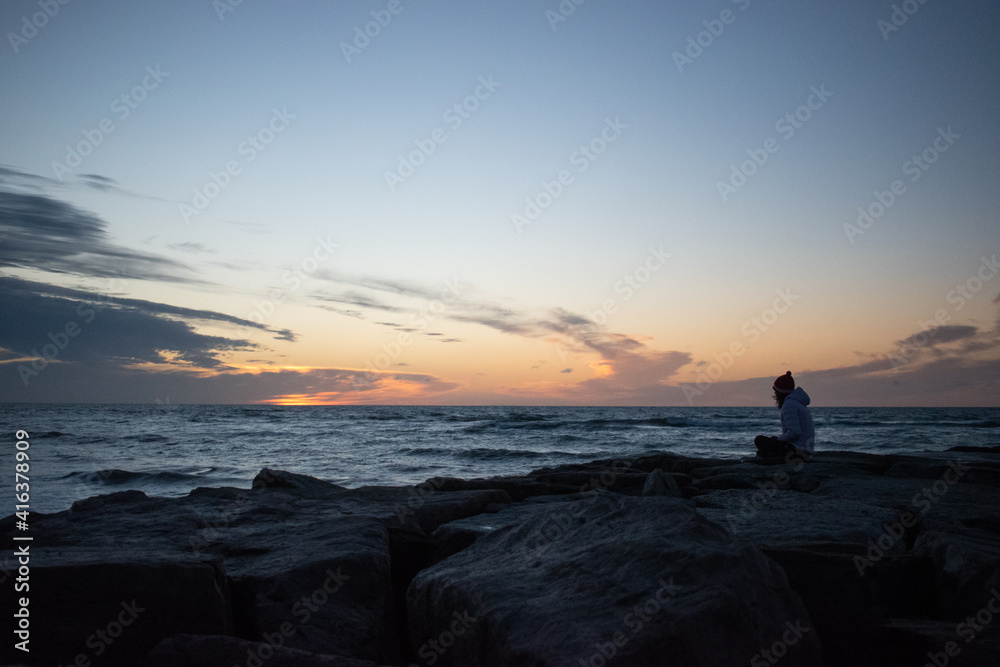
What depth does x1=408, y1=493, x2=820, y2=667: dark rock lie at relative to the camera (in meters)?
2.14

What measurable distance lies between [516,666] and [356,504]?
365 centimetres

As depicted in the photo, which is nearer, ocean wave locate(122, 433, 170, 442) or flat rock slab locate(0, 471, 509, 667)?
flat rock slab locate(0, 471, 509, 667)

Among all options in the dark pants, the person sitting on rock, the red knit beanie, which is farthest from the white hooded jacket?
the red knit beanie

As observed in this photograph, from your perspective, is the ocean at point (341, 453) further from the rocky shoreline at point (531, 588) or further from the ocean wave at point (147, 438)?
the rocky shoreline at point (531, 588)

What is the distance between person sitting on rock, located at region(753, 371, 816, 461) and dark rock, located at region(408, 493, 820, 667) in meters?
6.69

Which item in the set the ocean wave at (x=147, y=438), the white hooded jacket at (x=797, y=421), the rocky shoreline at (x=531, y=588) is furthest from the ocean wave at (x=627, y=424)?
the rocky shoreline at (x=531, y=588)

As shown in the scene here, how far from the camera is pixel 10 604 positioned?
2768 mm

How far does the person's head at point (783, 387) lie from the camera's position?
9.15m

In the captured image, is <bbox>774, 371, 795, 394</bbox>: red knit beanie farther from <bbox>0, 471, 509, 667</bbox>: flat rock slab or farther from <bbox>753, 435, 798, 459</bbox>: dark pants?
<bbox>0, 471, 509, 667</bbox>: flat rock slab

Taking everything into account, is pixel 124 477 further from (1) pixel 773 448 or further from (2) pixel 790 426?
(2) pixel 790 426

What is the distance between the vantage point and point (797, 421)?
8977mm

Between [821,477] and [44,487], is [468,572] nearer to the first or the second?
[821,477]

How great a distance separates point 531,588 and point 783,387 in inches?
306

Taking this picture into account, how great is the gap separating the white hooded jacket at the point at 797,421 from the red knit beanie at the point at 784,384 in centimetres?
21
